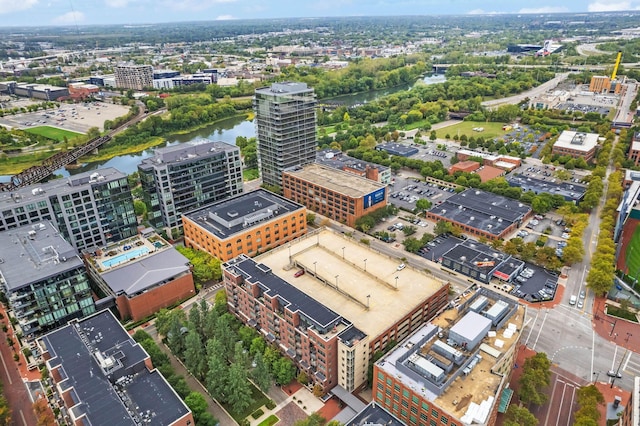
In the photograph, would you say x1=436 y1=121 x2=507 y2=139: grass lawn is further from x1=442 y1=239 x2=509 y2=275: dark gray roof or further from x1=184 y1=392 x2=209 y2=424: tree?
x1=184 y1=392 x2=209 y2=424: tree

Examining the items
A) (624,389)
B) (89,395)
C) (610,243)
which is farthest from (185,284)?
(610,243)

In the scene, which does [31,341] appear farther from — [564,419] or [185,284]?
[564,419]

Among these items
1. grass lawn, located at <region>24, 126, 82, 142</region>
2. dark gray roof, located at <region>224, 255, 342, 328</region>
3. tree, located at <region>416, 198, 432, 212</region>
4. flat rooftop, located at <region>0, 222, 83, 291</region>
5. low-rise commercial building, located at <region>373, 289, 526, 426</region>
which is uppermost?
flat rooftop, located at <region>0, 222, 83, 291</region>

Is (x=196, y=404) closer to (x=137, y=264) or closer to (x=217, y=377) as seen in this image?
(x=217, y=377)

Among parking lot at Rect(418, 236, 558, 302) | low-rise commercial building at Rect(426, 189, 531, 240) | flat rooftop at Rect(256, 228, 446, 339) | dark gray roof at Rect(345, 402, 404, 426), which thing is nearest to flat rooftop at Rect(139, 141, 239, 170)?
flat rooftop at Rect(256, 228, 446, 339)

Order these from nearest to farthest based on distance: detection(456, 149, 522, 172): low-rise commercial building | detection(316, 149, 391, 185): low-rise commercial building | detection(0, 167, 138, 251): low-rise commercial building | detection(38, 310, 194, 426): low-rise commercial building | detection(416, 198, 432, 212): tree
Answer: detection(38, 310, 194, 426): low-rise commercial building < detection(0, 167, 138, 251): low-rise commercial building < detection(416, 198, 432, 212): tree < detection(316, 149, 391, 185): low-rise commercial building < detection(456, 149, 522, 172): low-rise commercial building
